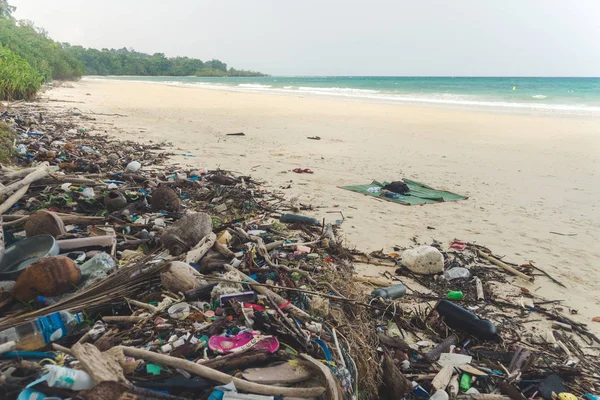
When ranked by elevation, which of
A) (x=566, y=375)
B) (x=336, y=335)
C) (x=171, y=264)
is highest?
(x=171, y=264)

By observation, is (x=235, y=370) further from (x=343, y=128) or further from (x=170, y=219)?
(x=343, y=128)

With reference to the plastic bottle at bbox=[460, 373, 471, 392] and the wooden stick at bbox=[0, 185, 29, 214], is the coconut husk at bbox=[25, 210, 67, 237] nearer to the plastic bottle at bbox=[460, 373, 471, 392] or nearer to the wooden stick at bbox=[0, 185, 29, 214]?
the wooden stick at bbox=[0, 185, 29, 214]

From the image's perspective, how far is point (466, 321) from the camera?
2639mm

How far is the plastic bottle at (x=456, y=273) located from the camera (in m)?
3.44

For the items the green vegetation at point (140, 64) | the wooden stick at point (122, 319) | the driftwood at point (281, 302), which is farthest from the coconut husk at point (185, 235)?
the green vegetation at point (140, 64)

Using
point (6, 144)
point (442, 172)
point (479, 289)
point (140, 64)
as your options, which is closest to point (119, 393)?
point (479, 289)

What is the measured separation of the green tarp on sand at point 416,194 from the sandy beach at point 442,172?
0.61 feet

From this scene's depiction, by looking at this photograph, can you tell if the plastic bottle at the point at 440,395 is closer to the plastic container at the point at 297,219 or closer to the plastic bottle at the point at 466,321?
the plastic bottle at the point at 466,321

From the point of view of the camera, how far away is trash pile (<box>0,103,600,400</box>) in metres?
1.71

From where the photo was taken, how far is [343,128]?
12922 millimetres

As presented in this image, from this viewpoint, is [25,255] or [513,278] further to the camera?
[513,278]

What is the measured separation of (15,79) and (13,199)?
43.1 ft

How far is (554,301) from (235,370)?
2694 mm

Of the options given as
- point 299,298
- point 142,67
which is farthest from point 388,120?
point 142,67
